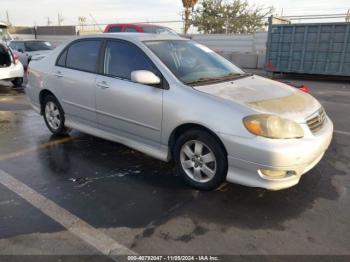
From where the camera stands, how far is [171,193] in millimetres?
3645

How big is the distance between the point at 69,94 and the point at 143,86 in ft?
5.09

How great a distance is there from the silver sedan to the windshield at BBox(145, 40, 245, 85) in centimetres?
2

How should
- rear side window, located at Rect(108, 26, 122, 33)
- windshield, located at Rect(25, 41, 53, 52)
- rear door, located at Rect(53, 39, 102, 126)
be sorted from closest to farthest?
rear door, located at Rect(53, 39, 102, 126), rear side window, located at Rect(108, 26, 122, 33), windshield, located at Rect(25, 41, 53, 52)

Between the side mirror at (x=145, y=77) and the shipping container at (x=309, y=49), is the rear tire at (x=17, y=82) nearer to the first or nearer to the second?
the side mirror at (x=145, y=77)

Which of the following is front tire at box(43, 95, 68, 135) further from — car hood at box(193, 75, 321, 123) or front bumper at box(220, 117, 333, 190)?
front bumper at box(220, 117, 333, 190)

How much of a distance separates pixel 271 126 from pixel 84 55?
2.94 m

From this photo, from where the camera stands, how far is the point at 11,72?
34.0 feet

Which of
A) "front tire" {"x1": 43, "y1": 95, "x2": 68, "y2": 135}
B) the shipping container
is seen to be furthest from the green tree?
"front tire" {"x1": 43, "y1": 95, "x2": 68, "y2": 135}

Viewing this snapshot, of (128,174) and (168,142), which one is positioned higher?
(168,142)

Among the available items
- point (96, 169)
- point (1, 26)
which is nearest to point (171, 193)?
point (96, 169)

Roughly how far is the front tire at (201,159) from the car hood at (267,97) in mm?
483

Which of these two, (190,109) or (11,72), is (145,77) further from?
(11,72)

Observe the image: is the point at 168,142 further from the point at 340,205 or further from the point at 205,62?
the point at 340,205

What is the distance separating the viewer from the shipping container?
12.9 metres
